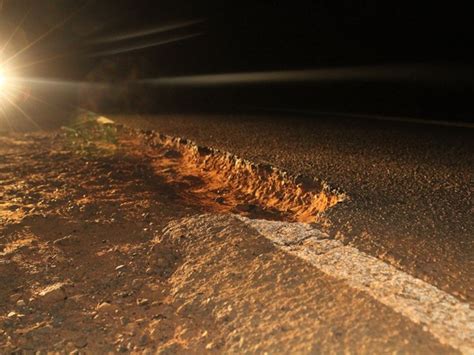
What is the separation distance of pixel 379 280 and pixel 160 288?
118 centimetres

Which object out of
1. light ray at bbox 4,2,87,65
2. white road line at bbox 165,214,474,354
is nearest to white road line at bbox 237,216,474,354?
white road line at bbox 165,214,474,354

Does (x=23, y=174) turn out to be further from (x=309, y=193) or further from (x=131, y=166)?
(x=309, y=193)

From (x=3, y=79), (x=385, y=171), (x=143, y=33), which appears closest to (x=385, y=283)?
(x=385, y=171)

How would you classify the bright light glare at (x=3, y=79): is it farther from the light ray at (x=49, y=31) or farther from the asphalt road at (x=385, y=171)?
the asphalt road at (x=385, y=171)

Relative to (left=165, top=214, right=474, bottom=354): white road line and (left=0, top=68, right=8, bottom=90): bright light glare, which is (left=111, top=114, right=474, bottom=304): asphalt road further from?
(left=0, top=68, right=8, bottom=90): bright light glare

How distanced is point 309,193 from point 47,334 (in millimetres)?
2261

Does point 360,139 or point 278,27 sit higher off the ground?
point 278,27

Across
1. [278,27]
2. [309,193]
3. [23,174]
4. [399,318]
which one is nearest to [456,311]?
[399,318]

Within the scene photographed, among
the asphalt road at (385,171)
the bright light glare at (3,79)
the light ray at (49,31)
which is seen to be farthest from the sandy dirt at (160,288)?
the light ray at (49,31)

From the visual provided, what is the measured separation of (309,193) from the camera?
3863mm

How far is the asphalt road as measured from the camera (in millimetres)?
2707

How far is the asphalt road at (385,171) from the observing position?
271cm

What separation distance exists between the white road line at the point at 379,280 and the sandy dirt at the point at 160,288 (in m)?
0.06

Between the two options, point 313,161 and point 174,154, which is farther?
point 174,154
